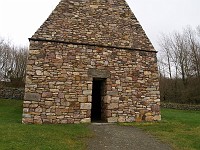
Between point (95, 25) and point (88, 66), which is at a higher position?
point (95, 25)

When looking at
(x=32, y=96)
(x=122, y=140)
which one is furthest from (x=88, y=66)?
(x=122, y=140)

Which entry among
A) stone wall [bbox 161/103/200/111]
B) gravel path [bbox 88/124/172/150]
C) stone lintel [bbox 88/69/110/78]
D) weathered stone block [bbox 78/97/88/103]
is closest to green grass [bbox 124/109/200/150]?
gravel path [bbox 88/124/172/150]

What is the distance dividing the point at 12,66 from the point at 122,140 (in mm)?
27523

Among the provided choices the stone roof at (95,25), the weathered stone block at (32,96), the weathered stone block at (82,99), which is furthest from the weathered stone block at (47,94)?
the stone roof at (95,25)

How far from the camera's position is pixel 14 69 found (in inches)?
1219

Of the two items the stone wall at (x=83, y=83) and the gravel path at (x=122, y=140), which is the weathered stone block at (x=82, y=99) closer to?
the stone wall at (x=83, y=83)

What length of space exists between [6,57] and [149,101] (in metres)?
25.1

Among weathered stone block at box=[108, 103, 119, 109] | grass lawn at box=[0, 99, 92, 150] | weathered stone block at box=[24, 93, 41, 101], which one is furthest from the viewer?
weathered stone block at box=[108, 103, 119, 109]

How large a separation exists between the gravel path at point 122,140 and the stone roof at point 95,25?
13.3ft

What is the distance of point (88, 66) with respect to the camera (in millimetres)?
10055

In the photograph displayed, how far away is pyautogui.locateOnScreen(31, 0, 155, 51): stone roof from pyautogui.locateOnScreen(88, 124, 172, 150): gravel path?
4.05m

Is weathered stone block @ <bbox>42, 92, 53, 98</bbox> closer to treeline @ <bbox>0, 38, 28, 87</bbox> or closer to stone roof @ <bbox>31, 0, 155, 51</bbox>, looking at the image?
stone roof @ <bbox>31, 0, 155, 51</bbox>

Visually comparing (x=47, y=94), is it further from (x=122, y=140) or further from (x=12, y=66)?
(x=12, y=66)

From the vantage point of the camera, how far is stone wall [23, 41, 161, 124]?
9250mm
